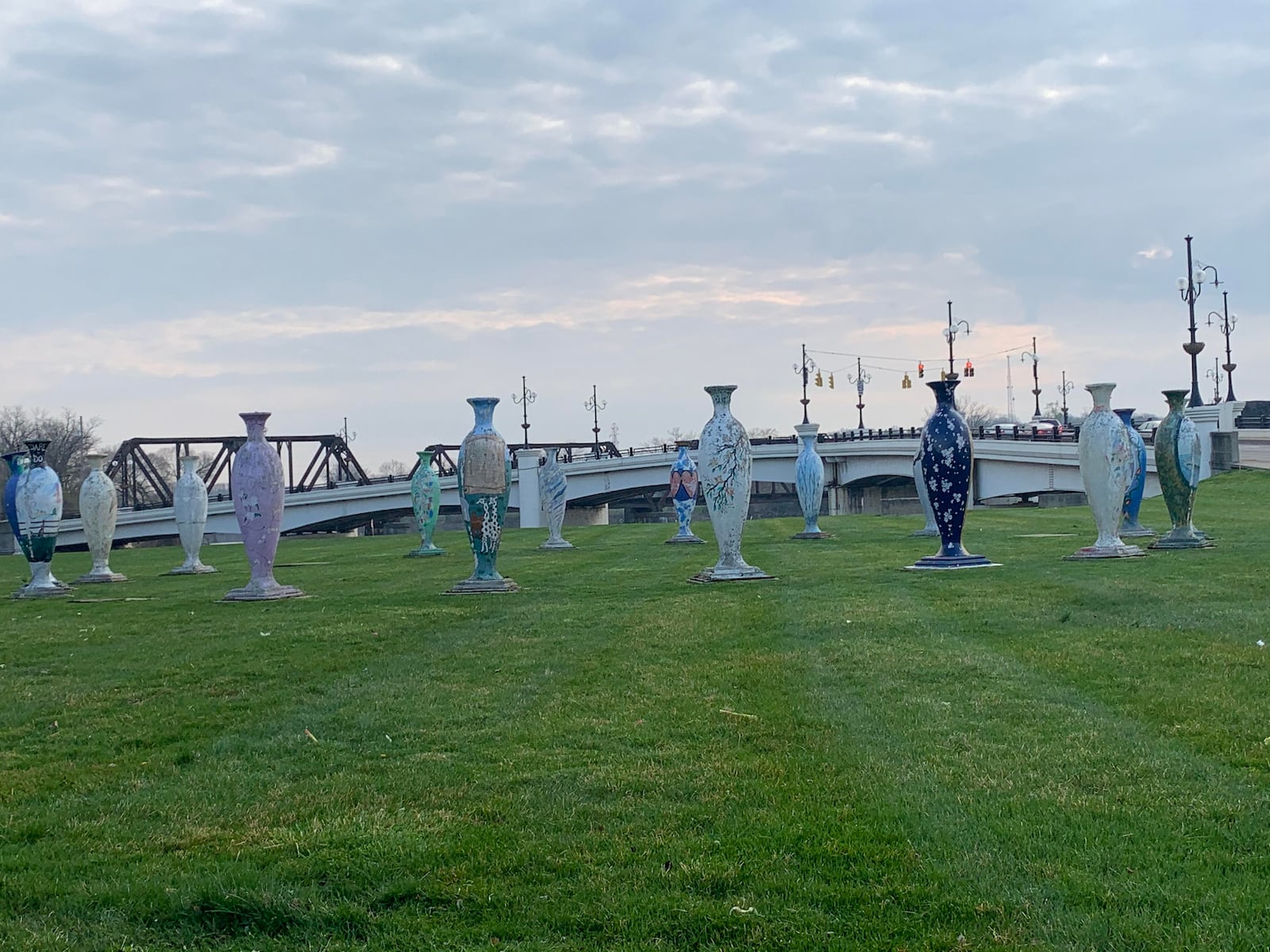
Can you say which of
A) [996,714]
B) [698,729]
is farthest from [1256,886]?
[698,729]

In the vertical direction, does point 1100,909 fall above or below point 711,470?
below

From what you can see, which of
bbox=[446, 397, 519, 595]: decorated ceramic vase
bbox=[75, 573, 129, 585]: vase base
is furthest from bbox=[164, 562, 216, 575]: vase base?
bbox=[446, 397, 519, 595]: decorated ceramic vase

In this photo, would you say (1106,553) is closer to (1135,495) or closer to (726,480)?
(726,480)

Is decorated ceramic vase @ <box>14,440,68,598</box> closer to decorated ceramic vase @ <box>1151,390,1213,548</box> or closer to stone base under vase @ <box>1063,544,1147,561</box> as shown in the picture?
stone base under vase @ <box>1063,544,1147,561</box>

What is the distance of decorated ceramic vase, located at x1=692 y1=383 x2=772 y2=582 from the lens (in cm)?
1808

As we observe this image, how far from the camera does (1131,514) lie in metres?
24.7

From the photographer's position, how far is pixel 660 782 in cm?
628

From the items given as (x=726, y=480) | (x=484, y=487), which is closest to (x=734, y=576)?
(x=726, y=480)

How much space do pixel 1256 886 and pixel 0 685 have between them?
9625 mm

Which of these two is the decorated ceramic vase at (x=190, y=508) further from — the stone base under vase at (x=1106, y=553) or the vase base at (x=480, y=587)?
the stone base under vase at (x=1106, y=553)

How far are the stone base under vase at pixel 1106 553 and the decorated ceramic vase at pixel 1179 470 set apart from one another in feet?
5.51

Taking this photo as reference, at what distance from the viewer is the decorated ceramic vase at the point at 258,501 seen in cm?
1848

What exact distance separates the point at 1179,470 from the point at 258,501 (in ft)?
47.7

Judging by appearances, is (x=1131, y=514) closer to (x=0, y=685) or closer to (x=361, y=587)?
(x=361, y=587)
